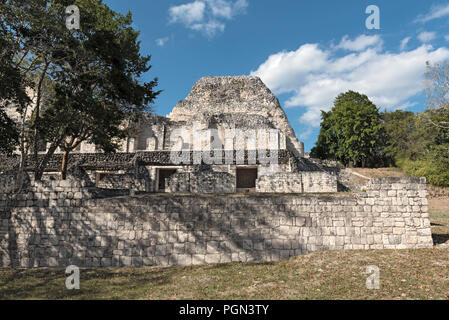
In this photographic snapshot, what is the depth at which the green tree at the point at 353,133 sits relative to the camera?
32781mm

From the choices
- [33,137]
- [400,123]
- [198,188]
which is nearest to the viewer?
[33,137]

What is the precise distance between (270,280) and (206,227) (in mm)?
2615

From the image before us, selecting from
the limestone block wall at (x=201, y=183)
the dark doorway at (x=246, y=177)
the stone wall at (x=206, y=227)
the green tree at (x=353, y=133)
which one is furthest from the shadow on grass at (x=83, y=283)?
the green tree at (x=353, y=133)

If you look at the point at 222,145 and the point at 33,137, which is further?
the point at 222,145

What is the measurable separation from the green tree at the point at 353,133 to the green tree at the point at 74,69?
89.9 ft

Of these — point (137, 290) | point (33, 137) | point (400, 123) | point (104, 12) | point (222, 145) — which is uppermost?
point (104, 12)

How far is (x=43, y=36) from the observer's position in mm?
9695

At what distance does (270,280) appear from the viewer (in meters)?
6.76

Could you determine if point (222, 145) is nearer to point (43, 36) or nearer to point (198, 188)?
point (198, 188)

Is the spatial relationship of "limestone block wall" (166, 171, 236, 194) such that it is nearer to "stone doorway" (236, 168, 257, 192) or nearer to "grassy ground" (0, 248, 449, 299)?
"stone doorway" (236, 168, 257, 192)

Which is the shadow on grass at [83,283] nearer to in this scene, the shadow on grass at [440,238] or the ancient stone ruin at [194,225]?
the ancient stone ruin at [194,225]

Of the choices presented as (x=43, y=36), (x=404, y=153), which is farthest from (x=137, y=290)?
(x=404, y=153)

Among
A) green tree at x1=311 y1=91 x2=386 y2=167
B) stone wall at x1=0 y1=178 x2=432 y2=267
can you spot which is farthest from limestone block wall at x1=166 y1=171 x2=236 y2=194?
green tree at x1=311 y1=91 x2=386 y2=167

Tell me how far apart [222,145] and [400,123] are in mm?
21844
